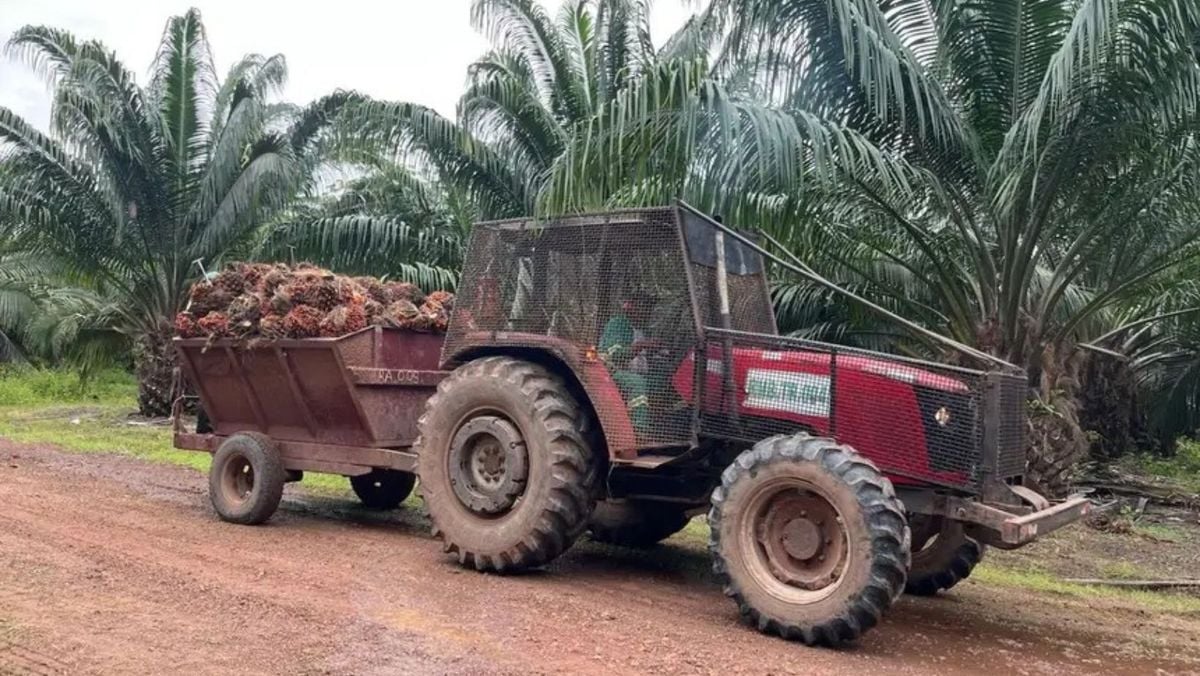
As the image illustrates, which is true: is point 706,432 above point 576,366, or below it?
below

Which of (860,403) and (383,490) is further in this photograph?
(383,490)

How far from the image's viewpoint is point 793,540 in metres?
5.38

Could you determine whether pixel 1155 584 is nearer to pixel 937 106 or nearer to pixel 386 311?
pixel 937 106

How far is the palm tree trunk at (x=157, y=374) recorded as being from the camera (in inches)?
686

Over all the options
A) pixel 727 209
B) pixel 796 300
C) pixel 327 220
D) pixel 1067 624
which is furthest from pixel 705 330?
pixel 327 220

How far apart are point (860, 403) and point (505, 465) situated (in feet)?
7.30

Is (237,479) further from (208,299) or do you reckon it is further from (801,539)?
(801,539)

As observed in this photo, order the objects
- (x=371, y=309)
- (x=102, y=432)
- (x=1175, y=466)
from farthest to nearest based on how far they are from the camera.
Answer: (x=1175, y=466) → (x=102, y=432) → (x=371, y=309)

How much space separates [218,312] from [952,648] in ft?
20.1

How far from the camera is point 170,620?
5082 mm

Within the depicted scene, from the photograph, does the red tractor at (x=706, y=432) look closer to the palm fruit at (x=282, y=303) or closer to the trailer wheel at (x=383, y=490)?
the palm fruit at (x=282, y=303)

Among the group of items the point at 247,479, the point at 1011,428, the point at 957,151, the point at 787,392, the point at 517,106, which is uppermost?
the point at 517,106

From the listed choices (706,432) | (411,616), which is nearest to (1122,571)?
(706,432)

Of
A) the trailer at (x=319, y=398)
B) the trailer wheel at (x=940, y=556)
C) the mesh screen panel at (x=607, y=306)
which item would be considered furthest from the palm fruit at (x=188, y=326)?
the trailer wheel at (x=940, y=556)
